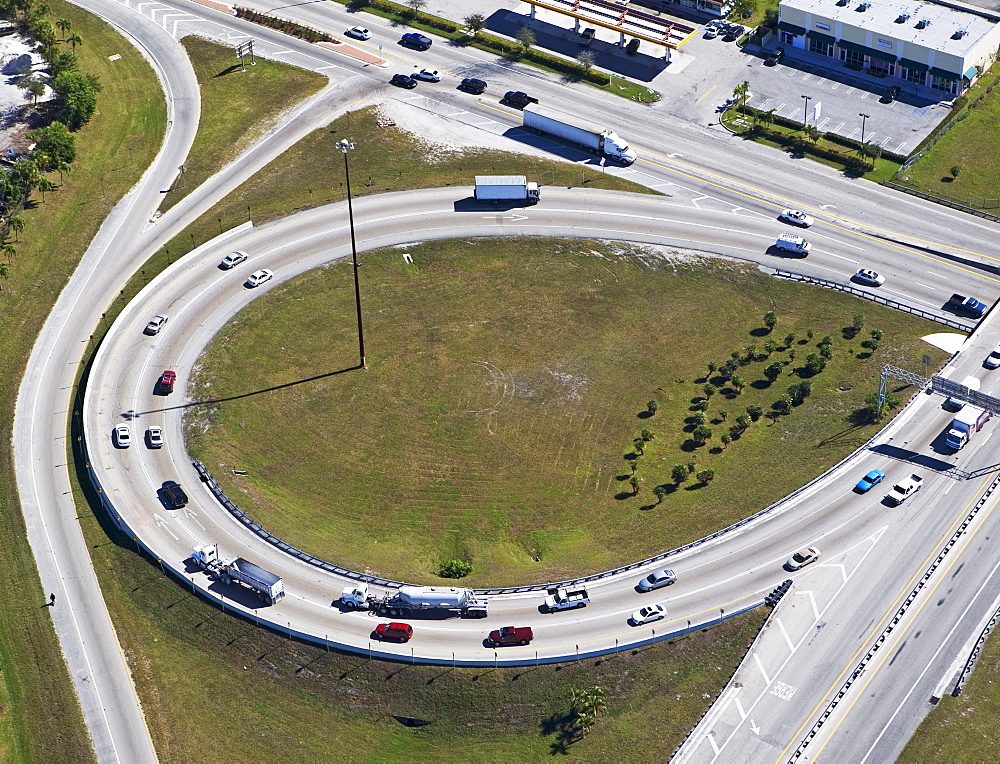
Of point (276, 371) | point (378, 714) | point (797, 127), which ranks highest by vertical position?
point (797, 127)

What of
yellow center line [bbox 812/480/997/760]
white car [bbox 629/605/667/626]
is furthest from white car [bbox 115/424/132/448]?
yellow center line [bbox 812/480/997/760]

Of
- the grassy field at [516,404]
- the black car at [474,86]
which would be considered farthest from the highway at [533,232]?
the grassy field at [516,404]

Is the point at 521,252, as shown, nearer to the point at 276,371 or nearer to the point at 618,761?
the point at 276,371

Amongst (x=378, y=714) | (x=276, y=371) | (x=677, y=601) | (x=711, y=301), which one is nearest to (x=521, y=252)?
(x=711, y=301)

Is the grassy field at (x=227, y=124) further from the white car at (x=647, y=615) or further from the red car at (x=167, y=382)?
the white car at (x=647, y=615)

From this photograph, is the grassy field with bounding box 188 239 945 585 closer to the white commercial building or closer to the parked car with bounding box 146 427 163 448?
the parked car with bounding box 146 427 163 448

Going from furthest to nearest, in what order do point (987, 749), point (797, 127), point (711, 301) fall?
point (797, 127) < point (711, 301) < point (987, 749)

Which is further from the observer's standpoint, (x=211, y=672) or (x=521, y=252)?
(x=521, y=252)
